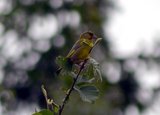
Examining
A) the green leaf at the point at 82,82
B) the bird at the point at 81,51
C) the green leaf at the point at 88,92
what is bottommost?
the green leaf at the point at 88,92

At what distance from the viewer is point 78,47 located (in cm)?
221

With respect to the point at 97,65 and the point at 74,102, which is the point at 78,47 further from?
the point at 74,102

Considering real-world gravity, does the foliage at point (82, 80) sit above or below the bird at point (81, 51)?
below

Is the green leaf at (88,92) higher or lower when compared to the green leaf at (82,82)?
lower

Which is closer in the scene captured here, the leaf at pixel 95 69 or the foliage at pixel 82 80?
the foliage at pixel 82 80

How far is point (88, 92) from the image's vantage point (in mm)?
2076

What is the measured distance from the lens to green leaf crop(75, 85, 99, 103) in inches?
80.8

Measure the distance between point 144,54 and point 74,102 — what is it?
2.69 m

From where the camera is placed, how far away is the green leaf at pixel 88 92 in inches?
80.8

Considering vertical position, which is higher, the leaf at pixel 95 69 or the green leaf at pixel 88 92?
the leaf at pixel 95 69

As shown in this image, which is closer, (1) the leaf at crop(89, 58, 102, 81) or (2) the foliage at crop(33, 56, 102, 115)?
(2) the foliage at crop(33, 56, 102, 115)

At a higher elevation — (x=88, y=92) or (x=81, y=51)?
(x=81, y=51)

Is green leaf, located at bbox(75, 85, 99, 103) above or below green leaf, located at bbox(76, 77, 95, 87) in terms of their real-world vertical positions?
below

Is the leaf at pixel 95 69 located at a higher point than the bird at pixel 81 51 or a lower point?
lower
